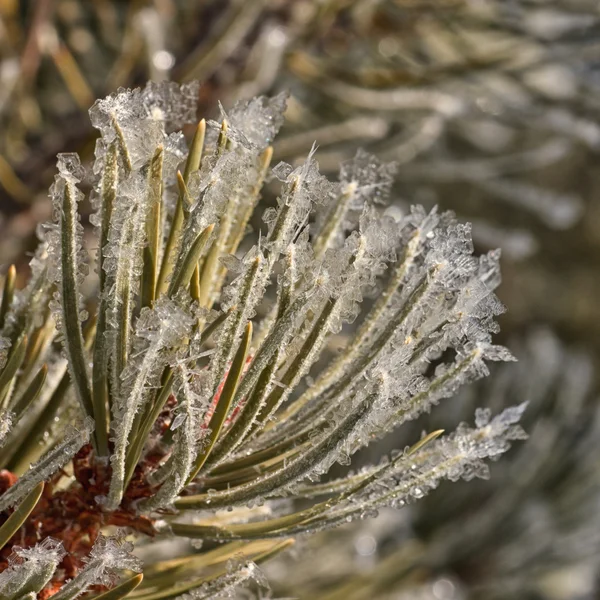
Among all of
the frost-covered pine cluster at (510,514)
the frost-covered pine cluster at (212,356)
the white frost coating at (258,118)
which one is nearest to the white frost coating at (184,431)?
the frost-covered pine cluster at (212,356)

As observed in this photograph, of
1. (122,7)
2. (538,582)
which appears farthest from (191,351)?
(538,582)

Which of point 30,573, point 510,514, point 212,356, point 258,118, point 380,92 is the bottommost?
point 30,573

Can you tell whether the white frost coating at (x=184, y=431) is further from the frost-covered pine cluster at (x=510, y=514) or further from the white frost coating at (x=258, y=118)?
the frost-covered pine cluster at (x=510, y=514)

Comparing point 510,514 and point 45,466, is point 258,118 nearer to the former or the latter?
point 45,466

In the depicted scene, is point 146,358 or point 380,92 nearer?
point 146,358

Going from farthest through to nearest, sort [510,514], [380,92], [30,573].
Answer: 1. [510,514]
2. [380,92]
3. [30,573]

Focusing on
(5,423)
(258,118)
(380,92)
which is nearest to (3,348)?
(5,423)

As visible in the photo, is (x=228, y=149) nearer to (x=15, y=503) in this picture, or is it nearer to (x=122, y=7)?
(x=15, y=503)

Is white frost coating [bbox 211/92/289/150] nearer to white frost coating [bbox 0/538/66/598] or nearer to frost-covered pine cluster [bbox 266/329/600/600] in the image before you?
white frost coating [bbox 0/538/66/598]
